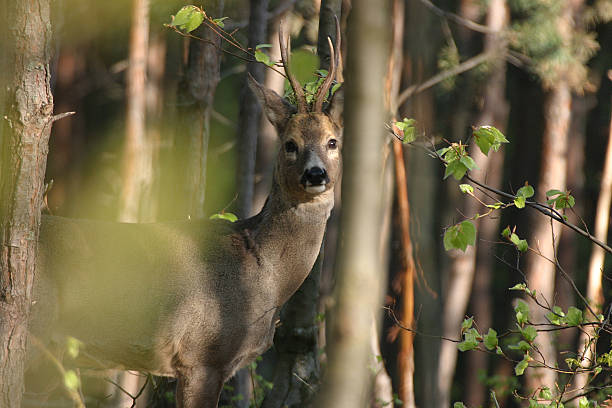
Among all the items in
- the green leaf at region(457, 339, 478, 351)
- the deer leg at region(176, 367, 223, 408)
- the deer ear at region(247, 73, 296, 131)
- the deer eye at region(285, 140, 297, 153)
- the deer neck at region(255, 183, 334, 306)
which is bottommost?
the deer leg at region(176, 367, 223, 408)

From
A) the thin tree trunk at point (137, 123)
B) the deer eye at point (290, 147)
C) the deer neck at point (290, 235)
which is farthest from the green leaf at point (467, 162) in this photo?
the thin tree trunk at point (137, 123)

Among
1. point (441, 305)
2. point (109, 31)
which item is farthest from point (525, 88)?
point (441, 305)

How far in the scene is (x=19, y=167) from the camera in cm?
405

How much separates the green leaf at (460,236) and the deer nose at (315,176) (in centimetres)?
191

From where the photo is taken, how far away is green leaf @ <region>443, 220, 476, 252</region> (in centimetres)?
387

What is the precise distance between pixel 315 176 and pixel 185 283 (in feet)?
3.89

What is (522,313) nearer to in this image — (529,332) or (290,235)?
(529,332)

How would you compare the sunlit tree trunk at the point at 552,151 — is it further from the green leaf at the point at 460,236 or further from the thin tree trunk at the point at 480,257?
the green leaf at the point at 460,236

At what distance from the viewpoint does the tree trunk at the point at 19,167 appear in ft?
13.3

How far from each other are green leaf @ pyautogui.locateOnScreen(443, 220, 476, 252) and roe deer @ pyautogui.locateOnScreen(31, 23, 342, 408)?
1.93 meters

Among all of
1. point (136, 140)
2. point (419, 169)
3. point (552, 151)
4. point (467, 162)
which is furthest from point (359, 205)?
point (136, 140)

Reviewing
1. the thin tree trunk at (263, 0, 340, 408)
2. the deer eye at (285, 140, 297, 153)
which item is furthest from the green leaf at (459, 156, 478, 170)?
the thin tree trunk at (263, 0, 340, 408)

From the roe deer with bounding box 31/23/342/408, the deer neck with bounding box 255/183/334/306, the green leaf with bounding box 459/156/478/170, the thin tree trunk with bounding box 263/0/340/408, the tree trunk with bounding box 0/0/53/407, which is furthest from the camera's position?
the thin tree trunk with bounding box 263/0/340/408

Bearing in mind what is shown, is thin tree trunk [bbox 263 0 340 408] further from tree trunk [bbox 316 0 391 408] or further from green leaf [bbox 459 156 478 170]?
tree trunk [bbox 316 0 391 408]
